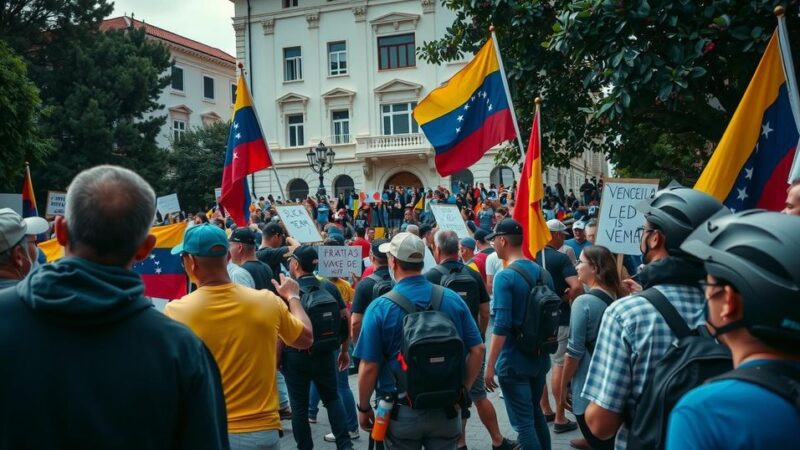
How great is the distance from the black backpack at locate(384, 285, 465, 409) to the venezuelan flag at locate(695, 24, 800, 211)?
102 inches

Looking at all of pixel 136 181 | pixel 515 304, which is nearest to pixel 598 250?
pixel 515 304

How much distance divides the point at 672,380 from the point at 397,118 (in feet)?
131

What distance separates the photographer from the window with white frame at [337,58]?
42844mm

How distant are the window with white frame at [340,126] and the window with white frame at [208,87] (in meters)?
16.3

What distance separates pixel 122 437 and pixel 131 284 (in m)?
0.40

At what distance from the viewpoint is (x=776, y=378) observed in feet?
5.50

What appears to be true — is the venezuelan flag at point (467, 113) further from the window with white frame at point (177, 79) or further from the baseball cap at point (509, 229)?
the window with white frame at point (177, 79)

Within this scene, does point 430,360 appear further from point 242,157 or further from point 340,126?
point 340,126

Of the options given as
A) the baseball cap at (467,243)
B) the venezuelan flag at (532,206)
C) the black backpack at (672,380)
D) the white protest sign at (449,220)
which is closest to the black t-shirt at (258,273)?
the venezuelan flag at (532,206)

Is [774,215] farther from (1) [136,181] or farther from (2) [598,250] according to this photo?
(2) [598,250]

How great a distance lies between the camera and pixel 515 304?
216 inches

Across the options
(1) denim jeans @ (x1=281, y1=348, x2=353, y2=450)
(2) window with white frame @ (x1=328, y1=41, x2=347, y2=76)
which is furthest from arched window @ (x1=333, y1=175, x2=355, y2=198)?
(1) denim jeans @ (x1=281, y1=348, x2=353, y2=450)

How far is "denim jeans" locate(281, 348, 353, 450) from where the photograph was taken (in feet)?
19.2

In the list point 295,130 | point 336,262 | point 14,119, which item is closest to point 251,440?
point 336,262
